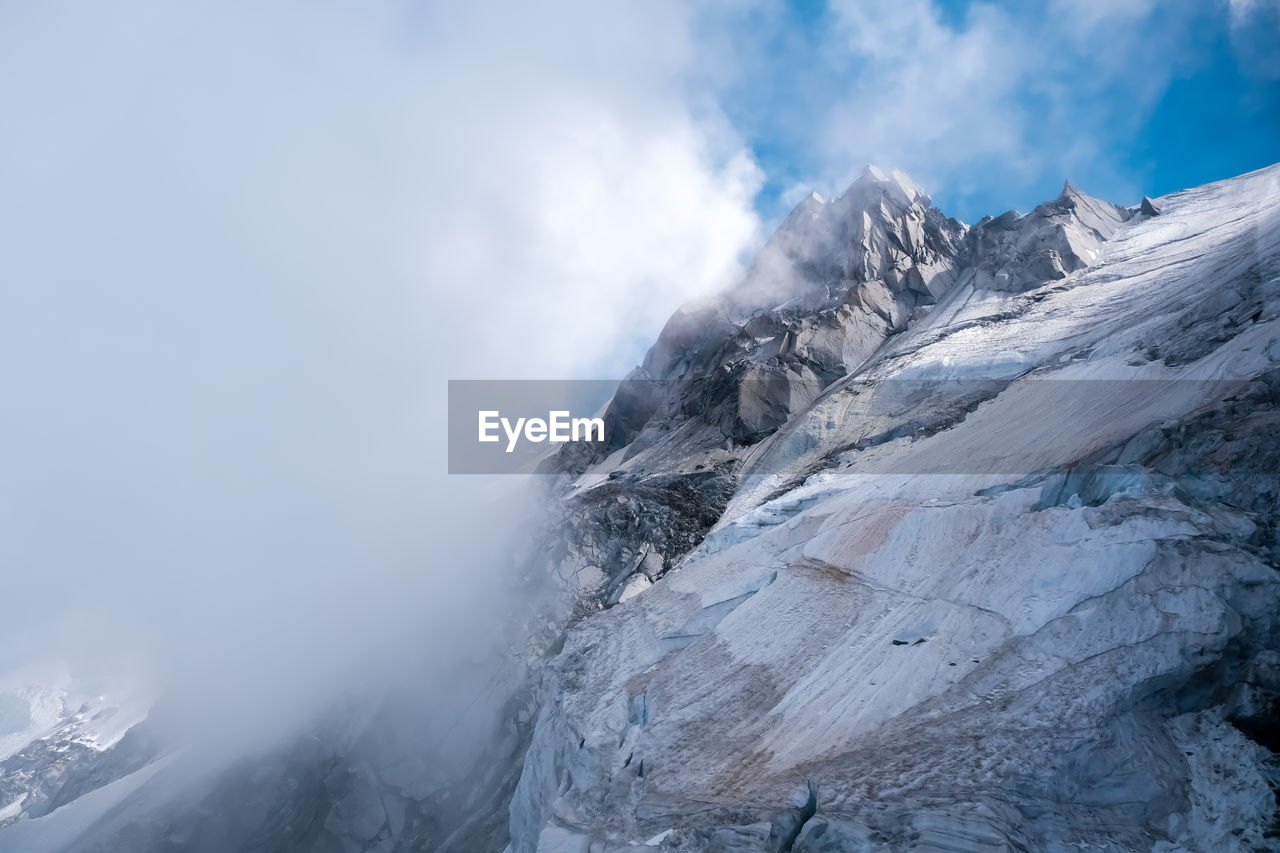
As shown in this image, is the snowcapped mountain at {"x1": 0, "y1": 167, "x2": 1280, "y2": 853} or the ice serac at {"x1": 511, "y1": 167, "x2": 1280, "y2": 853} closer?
the ice serac at {"x1": 511, "y1": 167, "x2": 1280, "y2": 853}

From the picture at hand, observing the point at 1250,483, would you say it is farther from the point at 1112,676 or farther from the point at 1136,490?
the point at 1112,676

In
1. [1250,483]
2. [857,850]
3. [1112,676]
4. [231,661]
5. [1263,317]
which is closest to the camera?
[857,850]

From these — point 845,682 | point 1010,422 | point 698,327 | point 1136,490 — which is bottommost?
point 845,682

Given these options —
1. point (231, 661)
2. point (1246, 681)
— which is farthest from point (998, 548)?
point (231, 661)

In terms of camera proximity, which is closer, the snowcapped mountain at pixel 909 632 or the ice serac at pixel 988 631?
the ice serac at pixel 988 631
